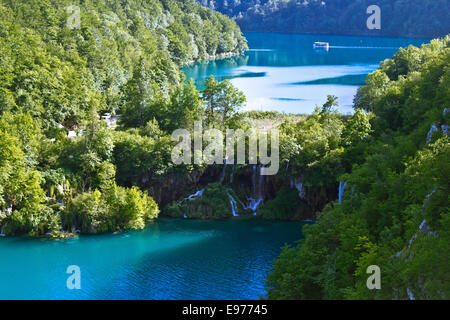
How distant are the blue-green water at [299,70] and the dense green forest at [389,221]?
2580 cm

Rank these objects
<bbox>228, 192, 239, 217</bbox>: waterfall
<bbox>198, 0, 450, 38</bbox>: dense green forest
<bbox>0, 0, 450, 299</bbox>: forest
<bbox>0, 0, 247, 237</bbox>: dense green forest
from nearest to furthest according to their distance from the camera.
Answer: <bbox>0, 0, 450, 299</bbox>: forest
<bbox>0, 0, 247, 237</bbox>: dense green forest
<bbox>228, 192, 239, 217</bbox>: waterfall
<bbox>198, 0, 450, 38</bbox>: dense green forest

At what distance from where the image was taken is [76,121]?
56.4 meters

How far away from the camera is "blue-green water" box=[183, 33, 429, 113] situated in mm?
75312

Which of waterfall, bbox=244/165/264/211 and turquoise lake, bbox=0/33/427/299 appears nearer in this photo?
turquoise lake, bbox=0/33/427/299

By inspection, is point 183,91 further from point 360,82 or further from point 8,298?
point 360,82

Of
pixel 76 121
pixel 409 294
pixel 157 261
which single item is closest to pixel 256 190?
pixel 157 261

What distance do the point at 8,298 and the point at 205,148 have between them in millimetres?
20748

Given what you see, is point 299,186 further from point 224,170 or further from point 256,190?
point 224,170

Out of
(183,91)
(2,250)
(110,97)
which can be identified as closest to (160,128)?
(183,91)

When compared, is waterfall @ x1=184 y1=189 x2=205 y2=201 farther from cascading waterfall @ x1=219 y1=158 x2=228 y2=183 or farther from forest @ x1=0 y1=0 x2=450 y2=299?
cascading waterfall @ x1=219 y1=158 x2=228 y2=183

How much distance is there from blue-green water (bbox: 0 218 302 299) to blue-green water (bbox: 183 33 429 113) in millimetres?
29812

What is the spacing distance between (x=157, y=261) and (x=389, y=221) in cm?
1674

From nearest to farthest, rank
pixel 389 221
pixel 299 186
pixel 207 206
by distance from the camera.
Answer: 1. pixel 389 221
2. pixel 299 186
3. pixel 207 206

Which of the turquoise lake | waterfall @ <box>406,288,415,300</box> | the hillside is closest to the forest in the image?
waterfall @ <box>406,288,415,300</box>
